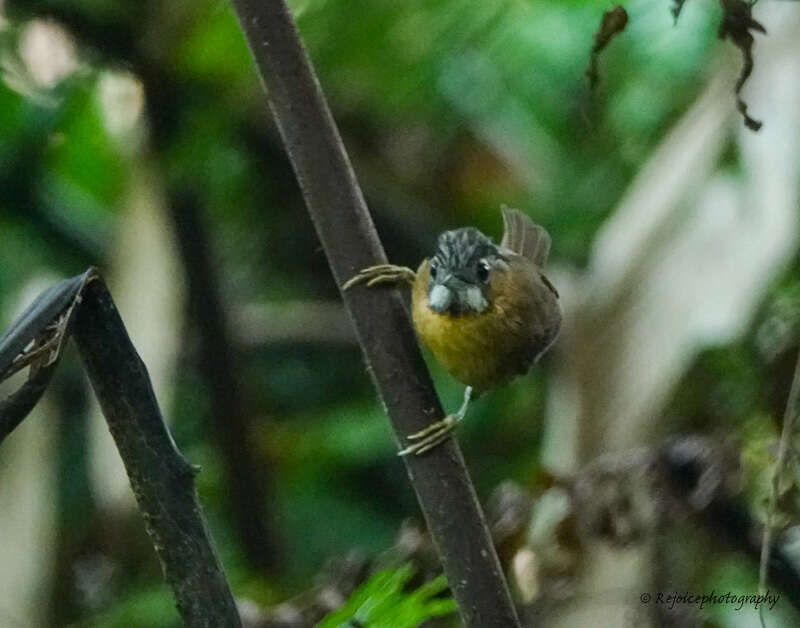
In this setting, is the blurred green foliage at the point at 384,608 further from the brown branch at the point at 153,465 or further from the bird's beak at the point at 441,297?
the bird's beak at the point at 441,297

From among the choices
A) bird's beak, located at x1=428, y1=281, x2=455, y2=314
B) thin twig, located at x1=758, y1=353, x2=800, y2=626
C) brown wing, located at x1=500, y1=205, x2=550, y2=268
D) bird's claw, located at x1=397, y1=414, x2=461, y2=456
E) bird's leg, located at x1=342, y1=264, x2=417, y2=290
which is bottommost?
thin twig, located at x1=758, y1=353, x2=800, y2=626

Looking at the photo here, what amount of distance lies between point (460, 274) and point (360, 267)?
39 centimetres

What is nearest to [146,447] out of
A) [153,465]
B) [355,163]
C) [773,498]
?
[153,465]

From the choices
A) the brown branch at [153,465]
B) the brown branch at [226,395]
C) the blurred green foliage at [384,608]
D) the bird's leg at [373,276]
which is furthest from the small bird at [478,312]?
the brown branch at [226,395]

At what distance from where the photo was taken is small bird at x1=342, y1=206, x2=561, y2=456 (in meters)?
1.30

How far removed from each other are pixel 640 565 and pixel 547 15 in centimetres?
88

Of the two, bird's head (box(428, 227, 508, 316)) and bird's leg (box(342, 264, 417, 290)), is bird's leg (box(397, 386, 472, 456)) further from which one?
bird's head (box(428, 227, 508, 316))

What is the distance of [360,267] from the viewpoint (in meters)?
0.92

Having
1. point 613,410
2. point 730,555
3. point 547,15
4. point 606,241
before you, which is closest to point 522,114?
point 547,15

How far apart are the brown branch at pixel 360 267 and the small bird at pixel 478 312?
325 millimetres

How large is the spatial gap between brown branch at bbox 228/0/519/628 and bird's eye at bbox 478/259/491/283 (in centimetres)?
40

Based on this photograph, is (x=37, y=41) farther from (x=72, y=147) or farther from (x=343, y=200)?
(x=343, y=200)

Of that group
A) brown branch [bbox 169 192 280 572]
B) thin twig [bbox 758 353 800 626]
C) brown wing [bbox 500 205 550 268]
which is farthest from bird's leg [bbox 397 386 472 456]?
brown branch [bbox 169 192 280 572]

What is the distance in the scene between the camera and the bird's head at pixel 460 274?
4.23ft
